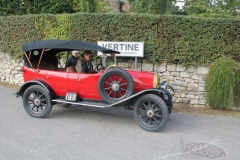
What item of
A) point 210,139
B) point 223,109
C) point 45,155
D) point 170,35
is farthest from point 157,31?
point 45,155

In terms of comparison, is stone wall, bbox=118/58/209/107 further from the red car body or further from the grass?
the red car body

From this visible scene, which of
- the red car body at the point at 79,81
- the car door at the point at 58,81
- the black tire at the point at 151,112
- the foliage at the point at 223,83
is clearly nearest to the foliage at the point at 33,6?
the red car body at the point at 79,81

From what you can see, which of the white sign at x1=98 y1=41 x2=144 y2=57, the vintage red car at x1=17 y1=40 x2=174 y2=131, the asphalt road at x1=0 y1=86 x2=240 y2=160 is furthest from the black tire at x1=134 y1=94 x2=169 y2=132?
the white sign at x1=98 y1=41 x2=144 y2=57

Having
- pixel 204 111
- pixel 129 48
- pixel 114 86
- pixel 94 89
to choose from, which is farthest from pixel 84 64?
pixel 204 111

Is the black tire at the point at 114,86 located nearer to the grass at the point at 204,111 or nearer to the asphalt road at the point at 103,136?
the asphalt road at the point at 103,136

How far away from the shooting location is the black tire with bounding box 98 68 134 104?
5.05 metres

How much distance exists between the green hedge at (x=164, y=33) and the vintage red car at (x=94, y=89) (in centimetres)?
214

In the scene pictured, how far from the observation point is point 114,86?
17.0 ft

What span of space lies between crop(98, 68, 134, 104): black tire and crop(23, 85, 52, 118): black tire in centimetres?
136

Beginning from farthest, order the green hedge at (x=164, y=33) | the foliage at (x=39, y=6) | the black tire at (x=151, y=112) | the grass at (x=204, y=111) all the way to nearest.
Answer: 1. the foliage at (x=39, y=6)
2. the green hedge at (x=164, y=33)
3. the grass at (x=204, y=111)
4. the black tire at (x=151, y=112)

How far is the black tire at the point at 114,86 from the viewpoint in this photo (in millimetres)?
5055

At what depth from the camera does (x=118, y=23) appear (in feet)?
25.5

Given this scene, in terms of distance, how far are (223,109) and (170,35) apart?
103 inches

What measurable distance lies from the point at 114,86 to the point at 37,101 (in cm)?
197
